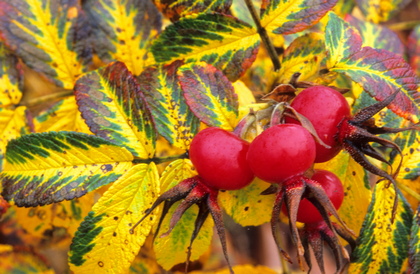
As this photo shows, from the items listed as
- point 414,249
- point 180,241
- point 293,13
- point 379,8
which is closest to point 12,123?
point 180,241

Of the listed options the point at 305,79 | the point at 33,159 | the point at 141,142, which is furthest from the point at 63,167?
the point at 305,79

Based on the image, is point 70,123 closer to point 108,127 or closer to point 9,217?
point 108,127

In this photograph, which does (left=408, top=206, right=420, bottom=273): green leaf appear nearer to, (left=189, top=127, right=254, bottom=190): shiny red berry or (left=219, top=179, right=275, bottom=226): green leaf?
(left=219, top=179, right=275, bottom=226): green leaf

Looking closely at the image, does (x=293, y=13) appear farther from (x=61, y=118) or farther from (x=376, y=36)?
(x=61, y=118)

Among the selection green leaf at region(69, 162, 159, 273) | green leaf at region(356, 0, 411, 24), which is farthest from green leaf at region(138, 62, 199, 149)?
green leaf at region(356, 0, 411, 24)

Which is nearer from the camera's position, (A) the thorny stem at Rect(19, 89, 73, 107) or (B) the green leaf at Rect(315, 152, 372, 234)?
(B) the green leaf at Rect(315, 152, 372, 234)

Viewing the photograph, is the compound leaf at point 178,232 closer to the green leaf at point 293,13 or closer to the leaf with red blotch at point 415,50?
the green leaf at point 293,13
